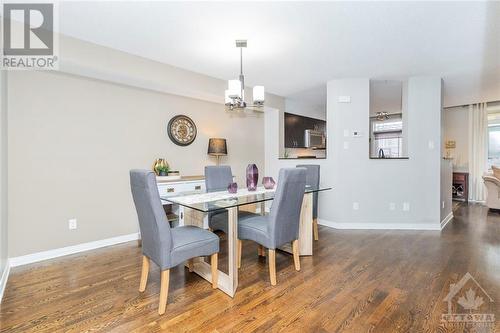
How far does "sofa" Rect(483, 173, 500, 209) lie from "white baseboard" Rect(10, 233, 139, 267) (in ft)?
20.9

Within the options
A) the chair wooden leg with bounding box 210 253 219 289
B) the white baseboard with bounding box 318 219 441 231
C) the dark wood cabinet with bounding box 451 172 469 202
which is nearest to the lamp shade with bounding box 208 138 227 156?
the white baseboard with bounding box 318 219 441 231

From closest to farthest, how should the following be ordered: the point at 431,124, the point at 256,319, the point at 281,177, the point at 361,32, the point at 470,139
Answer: the point at 256,319
the point at 281,177
the point at 361,32
the point at 431,124
the point at 470,139

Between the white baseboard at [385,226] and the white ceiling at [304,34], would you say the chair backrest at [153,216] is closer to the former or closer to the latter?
the white ceiling at [304,34]

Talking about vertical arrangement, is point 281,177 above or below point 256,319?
above

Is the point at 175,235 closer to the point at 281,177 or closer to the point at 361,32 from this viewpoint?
the point at 281,177

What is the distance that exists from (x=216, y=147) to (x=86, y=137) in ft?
6.04

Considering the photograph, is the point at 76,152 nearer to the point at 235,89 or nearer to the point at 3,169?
the point at 3,169

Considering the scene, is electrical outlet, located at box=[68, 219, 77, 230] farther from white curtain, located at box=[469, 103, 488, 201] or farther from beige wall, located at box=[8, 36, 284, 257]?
white curtain, located at box=[469, 103, 488, 201]

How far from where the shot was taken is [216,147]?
4285mm

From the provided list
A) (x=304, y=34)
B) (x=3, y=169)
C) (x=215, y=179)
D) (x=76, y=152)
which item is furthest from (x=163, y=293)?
(x=304, y=34)

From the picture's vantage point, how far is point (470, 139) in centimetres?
613

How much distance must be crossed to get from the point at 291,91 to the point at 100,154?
3.36 meters

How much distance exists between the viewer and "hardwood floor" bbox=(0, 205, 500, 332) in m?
1.73

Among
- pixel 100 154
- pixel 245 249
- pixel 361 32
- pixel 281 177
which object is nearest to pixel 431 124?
pixel 361 32
